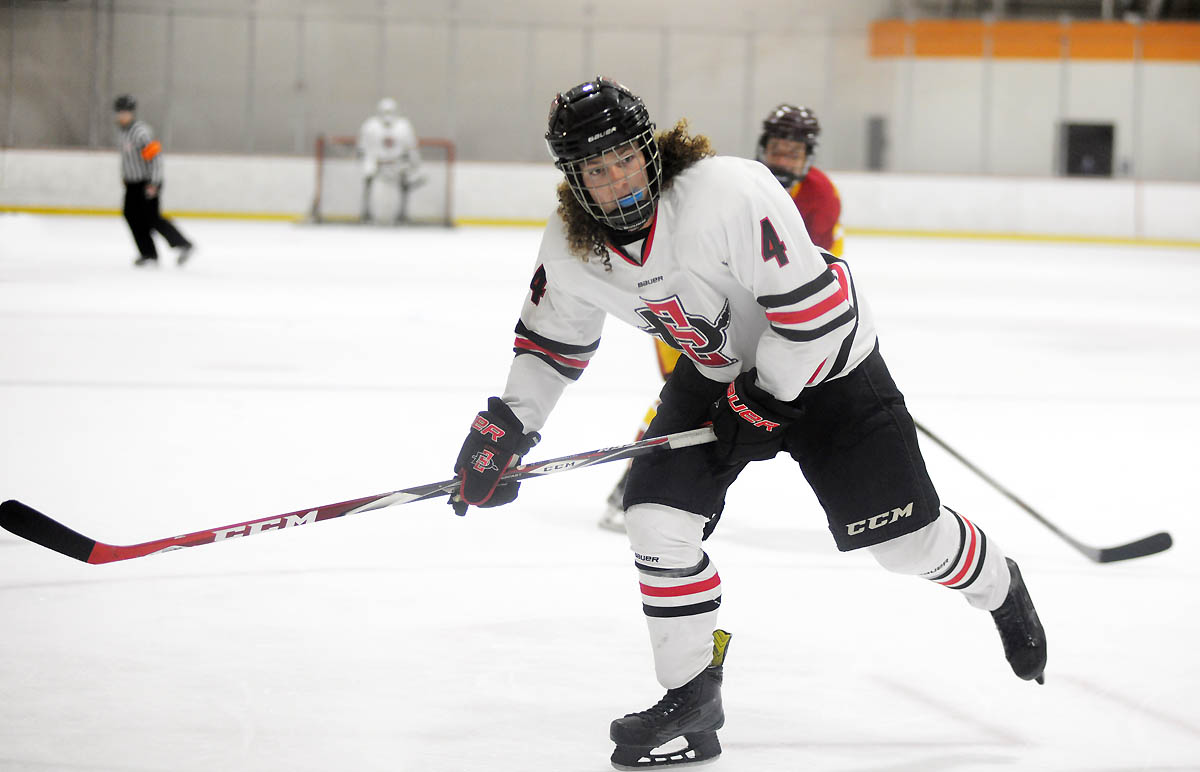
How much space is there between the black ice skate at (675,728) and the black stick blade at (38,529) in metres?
0.90

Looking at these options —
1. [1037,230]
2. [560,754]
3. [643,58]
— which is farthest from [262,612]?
[643,58]

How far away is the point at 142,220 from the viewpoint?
999 cm

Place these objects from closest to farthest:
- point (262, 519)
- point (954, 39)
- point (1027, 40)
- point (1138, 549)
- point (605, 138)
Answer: point (605, 138), point (262, 519), point (1138, 549), point (1027, 40), point (954, 39)

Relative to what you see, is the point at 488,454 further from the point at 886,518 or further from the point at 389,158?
the point at 389,158

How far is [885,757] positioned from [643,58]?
1589 centimetres

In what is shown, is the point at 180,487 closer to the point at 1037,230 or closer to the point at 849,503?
the point at 849,503

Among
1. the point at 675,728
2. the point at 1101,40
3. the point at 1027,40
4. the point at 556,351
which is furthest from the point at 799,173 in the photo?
the point at 1101,40

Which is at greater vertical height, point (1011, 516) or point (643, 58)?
point (643, 58)

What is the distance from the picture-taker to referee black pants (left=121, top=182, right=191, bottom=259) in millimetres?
9836

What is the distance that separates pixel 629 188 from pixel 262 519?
2.63 ft

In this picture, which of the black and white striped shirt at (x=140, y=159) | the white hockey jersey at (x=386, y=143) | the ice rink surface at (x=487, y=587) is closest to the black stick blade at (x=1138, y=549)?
the ice rink surface at (x=487, y=587)

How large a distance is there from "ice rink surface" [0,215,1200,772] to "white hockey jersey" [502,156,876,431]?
1.83 ft

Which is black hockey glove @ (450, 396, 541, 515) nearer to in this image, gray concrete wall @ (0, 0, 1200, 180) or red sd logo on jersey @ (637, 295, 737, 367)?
red sd logo on jersey @ (637, 295, 737, 367)

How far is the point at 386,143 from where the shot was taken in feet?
49.7
